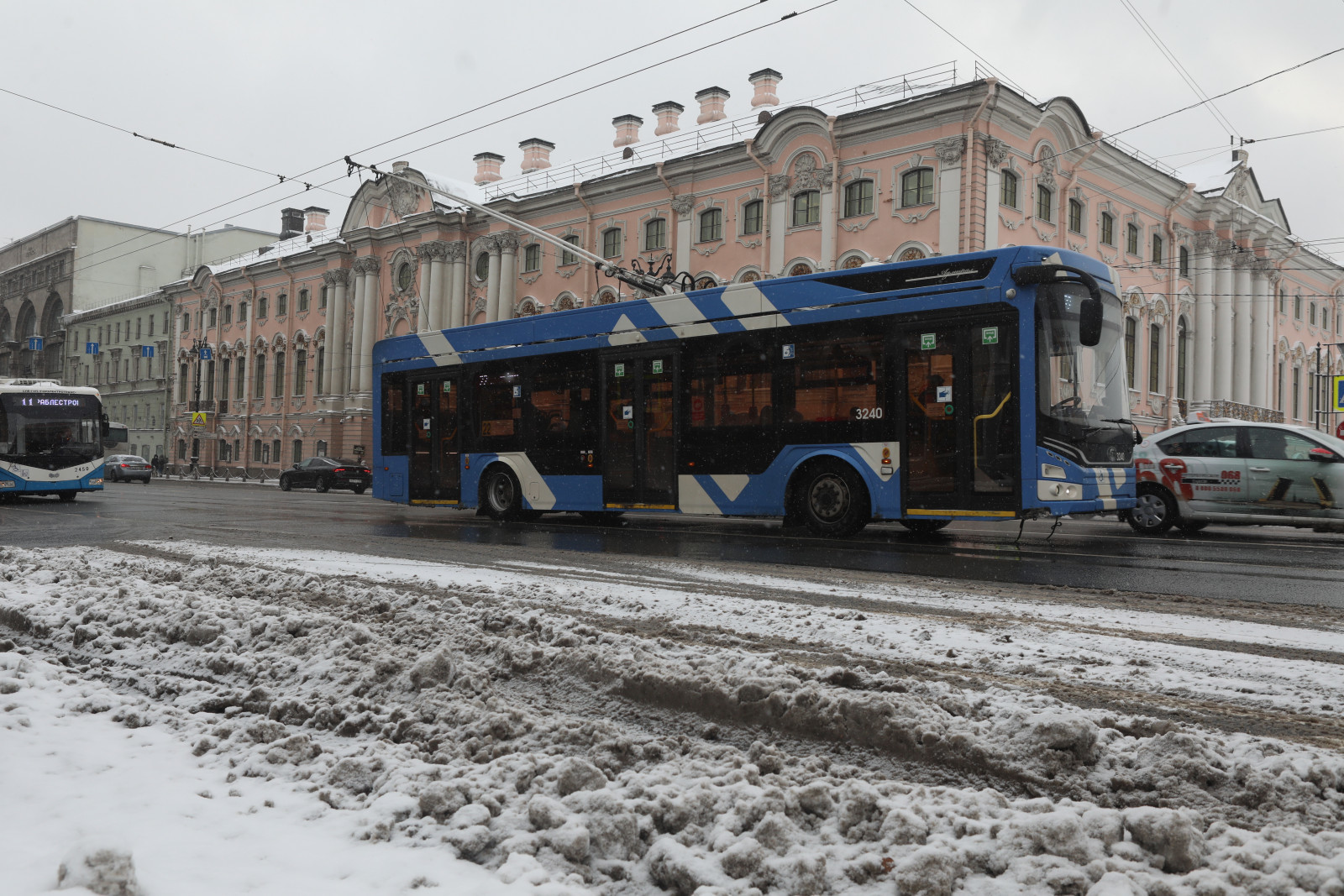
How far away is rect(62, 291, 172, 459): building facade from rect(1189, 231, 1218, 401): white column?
58659mm

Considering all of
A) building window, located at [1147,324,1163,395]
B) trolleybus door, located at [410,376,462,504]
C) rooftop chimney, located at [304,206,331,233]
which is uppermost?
rooftop chimney, located at [304,206,331,233]

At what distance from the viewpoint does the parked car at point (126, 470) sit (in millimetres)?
42281

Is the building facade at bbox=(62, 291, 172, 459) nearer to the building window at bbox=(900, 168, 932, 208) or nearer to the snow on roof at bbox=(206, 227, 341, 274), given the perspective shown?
the snow on roof at bbox=(206, 227, 341, 274)

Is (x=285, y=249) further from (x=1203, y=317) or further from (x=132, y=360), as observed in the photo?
(x=1203, y=317)

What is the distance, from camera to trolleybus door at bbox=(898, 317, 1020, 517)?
34.9 feet

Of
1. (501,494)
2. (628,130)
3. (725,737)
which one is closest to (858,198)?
(628,130)

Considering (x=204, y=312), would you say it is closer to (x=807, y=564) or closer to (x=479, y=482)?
(x=479, y=482)

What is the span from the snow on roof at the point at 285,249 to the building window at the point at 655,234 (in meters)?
21.3

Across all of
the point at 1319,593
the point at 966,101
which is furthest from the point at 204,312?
the point at 1319,593

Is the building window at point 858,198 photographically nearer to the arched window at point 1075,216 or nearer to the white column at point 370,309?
the arched window at point 1075,216

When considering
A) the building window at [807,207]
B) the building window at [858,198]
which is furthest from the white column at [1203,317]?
the building window at [807,207]

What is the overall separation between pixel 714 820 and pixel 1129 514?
42.5ft

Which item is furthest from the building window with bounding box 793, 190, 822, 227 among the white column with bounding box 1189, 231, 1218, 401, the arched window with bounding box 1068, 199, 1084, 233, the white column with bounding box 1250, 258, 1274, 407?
the white column with bounding box 1250, 258, 1274, 407

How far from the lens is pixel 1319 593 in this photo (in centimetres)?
724
